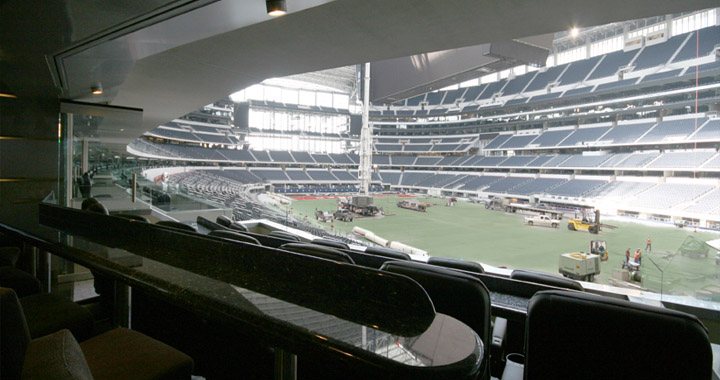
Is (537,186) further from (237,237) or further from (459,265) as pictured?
(237,237)

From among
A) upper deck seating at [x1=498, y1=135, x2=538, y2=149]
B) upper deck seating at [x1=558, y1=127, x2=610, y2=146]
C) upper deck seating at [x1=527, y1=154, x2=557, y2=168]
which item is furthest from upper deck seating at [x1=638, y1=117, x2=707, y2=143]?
upper deck seating at [x1=498, y1=135, x2=538, y2=149]

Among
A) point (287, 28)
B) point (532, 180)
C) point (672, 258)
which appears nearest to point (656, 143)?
point (532, 180)

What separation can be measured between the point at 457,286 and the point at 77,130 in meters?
6.93

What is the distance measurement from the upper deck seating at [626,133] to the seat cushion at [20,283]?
143 ft

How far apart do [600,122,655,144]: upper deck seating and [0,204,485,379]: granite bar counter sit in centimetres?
4309

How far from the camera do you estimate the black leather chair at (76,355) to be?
0.72 meters

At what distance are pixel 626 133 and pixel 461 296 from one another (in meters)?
44.4

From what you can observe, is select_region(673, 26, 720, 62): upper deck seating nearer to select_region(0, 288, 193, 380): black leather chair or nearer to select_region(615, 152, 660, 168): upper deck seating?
select_region(615, 152, 660, 168): upper deck seating

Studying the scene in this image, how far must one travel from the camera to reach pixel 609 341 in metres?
0.97

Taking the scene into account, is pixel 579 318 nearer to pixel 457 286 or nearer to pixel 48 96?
pixel 457 286

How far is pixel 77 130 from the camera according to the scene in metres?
5.86

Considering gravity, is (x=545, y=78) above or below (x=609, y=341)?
above

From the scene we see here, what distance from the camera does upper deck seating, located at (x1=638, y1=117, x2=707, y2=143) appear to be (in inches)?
1228

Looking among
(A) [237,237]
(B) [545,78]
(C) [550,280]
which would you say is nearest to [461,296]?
(C) [550,280]
